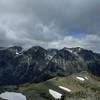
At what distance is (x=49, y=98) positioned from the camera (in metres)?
179

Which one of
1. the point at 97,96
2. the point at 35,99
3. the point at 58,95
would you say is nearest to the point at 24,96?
the point at 35,99

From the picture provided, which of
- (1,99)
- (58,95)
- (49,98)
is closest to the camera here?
(1,99)

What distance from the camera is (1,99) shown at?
154250 millimetres

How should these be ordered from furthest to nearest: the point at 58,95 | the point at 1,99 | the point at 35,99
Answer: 1. the point at 58,95
2. the point at 35,99
3. the point at 1,99

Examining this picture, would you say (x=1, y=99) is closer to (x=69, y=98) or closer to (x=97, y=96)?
(x=69, y=98)

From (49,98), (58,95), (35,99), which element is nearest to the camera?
(35,99)

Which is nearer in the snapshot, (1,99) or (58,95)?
(1,99)

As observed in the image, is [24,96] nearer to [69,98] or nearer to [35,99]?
[35,99]

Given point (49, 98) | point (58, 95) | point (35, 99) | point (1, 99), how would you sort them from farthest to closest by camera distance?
point (58, 95), point (49, 98), point (35, 99), point (1, 99)

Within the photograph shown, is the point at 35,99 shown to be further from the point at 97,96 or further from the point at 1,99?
the point at 97,96

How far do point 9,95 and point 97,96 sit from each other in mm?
59077

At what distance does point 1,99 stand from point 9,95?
20709 millimetres

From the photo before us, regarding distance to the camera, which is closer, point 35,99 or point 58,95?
point 35,99

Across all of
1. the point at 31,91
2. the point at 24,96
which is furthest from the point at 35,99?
the point at 31,91
